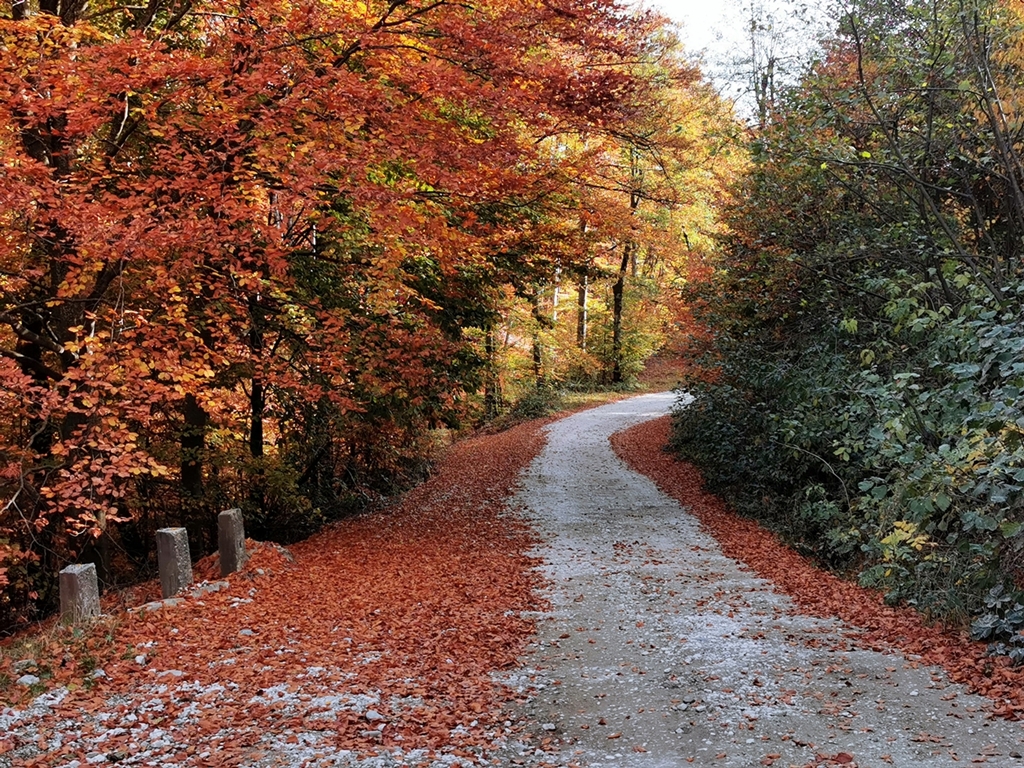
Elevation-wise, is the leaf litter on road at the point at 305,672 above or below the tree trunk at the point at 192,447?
below

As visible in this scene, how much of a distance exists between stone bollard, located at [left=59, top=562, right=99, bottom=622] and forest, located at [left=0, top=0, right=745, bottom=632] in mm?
655

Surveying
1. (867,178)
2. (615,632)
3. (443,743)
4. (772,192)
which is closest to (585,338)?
(772,192)

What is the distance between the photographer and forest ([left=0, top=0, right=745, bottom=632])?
7.94m

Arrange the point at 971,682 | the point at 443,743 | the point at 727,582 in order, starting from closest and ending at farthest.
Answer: the point at 443,743, the point at 971,682, the point at 727,582

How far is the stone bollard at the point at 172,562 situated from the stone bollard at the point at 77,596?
946 mm

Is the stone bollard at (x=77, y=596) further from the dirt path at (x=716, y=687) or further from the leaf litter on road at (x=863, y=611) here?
the leaf litter on road at (x=863, y=611)

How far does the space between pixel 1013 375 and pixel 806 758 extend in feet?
10.8

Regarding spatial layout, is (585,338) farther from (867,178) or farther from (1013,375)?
(1013,375)

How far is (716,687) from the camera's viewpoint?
5371mm

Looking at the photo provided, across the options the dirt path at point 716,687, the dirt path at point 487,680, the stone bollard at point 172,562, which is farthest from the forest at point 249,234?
the dirt path at point 716,687

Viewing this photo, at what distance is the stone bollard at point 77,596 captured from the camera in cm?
692

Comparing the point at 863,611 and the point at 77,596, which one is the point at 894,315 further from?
the point at 77,596

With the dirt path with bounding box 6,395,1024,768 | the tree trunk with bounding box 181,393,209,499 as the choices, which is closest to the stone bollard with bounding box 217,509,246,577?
the dirt path with bounding box 6,395,1024,768

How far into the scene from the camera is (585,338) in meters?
35.9
